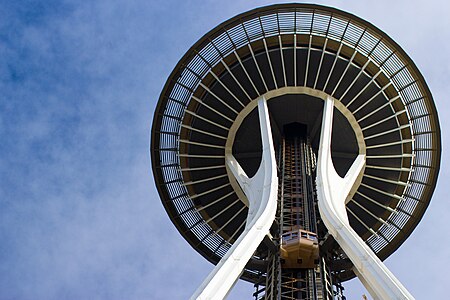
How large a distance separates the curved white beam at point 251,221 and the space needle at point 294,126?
164 millimetres

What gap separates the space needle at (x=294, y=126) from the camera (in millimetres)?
28797

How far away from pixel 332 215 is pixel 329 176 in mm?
3915

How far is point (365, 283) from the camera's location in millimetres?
18469

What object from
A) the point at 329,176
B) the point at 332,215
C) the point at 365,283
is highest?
the point at 329,176

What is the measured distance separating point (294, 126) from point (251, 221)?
12804 millimetres

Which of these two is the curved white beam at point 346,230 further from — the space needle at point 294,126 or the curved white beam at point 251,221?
the curved white beam at point 251,221

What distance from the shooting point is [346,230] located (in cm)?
1972

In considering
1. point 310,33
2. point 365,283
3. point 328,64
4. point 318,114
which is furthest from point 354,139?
point 365,283

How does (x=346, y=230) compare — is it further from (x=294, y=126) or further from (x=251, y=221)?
(x=294, y=126)

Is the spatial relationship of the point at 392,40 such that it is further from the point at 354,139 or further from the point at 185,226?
the point at 185,226

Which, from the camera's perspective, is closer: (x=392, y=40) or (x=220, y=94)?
(x=392, y=40)

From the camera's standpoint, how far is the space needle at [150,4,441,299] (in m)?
28.8

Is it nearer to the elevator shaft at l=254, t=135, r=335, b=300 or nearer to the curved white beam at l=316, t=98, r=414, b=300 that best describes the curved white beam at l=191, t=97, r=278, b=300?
the elevator shaft at l=254, t=135, r=335, b=300

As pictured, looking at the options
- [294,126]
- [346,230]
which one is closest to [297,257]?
[346,230]
